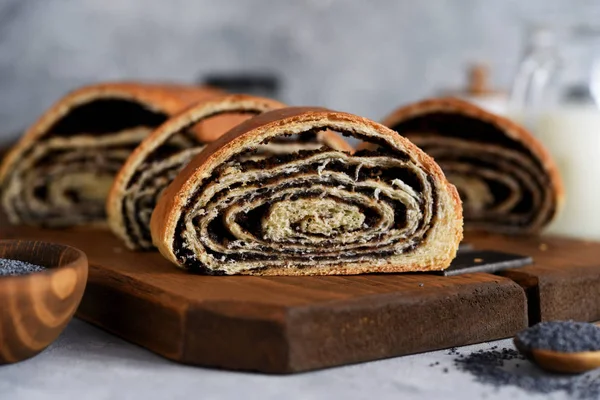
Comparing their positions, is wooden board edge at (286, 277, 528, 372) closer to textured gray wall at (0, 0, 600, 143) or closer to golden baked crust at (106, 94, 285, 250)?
golden baked crust at (106, 94, 285, 250)

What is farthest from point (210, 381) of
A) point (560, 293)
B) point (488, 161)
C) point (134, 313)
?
point (488, 161)

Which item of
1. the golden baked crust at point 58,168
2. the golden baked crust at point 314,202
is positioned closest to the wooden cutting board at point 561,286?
the golden baked crust at point 314,202

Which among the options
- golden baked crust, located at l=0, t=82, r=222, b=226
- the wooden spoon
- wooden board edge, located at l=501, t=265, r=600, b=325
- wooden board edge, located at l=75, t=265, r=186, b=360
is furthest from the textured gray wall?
the wooden spoon

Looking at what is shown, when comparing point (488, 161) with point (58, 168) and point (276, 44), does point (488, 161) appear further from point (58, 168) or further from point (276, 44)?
point (276, 44)

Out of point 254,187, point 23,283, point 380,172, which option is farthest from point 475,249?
point 23,283

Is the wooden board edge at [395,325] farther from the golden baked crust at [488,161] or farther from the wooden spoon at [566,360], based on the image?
the golden baked crust at [488,161]

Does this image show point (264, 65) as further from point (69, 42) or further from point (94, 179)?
point (94, 179)

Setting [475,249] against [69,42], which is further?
[69,42]
